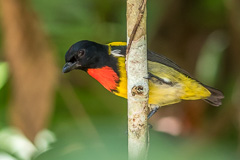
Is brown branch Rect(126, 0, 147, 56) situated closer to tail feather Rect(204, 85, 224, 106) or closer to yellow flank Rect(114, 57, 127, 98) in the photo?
yellow flank Rect(114, 57, 127, 98)

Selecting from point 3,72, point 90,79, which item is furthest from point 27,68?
point 90,79

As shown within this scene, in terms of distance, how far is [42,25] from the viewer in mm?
3445

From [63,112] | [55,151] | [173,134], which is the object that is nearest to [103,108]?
[63,112]

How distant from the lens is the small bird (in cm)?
293

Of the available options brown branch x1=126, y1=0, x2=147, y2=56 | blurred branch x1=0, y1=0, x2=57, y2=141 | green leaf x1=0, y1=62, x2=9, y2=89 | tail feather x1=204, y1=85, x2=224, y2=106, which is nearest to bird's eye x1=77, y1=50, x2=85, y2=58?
blurred branch x1=0, y1=0, x2=57, y2=141

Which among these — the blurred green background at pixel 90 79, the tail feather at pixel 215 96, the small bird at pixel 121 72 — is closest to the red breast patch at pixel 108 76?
the small bird at pixel 121 72

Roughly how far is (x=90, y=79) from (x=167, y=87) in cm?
152

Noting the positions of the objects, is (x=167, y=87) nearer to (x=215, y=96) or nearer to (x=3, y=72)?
(x=215, y=96)

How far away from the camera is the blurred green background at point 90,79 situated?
10.6 ft

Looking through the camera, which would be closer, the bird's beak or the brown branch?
the brown branch

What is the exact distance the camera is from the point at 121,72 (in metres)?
2.94

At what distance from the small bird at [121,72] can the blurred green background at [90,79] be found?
0.26 meters

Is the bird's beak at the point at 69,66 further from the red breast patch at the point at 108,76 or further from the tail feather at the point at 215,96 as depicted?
the tail feather at the point at 215,96

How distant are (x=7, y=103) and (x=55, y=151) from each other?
1543 millimetres
